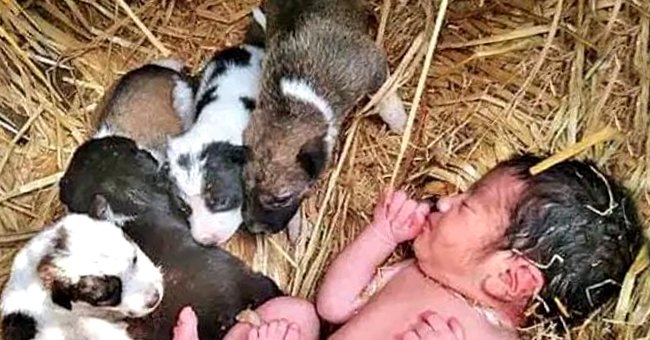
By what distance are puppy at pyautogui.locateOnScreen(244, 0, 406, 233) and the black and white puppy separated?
0.05m

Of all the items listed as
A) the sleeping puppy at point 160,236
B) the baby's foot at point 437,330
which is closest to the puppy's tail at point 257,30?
the sleeping puppy at point 160,236

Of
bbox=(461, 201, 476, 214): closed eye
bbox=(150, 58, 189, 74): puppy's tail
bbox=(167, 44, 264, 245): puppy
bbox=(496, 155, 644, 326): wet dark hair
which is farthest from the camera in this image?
bbox=(150, 58, 189, 74): puppy's tail

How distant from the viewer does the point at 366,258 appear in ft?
18.1

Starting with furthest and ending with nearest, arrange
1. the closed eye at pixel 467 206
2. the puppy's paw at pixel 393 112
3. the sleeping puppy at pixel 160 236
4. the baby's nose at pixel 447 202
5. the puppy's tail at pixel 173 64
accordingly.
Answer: the puppy's tail at pixel 173 64 → the puppy's paw at pixel 393 112 → the sleeping puppy at pixel 160 236 → the baby's nose at pixel 447 202 → the closed eye at pixel 467 206

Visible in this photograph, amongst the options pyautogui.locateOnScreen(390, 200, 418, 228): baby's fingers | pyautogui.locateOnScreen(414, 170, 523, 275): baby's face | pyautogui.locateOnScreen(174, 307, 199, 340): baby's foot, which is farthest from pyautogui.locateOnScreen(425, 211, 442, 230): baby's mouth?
pyautogui.locateOnScreen(174, 307, 199, 340): baby's foot

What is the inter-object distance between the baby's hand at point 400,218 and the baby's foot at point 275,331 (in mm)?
519

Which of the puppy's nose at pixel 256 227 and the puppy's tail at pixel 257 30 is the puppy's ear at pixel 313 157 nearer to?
the puppy's nose at pixel 256 227

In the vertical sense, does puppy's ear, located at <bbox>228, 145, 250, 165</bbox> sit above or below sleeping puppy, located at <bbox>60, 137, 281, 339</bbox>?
above

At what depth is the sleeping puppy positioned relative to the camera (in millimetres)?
5402

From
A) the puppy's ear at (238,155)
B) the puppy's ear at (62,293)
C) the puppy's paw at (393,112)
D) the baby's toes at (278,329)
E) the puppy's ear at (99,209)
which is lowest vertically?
the baby's toes at (278,329)

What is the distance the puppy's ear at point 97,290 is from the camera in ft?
16.6

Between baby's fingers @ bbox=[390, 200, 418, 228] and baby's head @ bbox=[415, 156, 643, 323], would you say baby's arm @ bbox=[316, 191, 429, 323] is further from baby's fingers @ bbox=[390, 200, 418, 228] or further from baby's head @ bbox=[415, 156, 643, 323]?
baby's head @ bbox=[415, 156, 643, 323]

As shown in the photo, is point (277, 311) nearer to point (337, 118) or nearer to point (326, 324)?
point (326, 324)

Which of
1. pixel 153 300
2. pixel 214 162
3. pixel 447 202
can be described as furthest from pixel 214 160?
pixel 447 202
